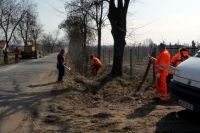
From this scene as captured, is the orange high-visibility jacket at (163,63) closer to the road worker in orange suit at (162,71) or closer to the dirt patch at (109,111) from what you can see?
the road worker in orange suit at (162,71)

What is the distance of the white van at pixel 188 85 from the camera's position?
26.5 feet

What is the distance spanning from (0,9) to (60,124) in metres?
42.6

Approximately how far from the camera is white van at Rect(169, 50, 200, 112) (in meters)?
8.06

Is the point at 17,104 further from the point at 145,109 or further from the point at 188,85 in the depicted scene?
the point at 188,85

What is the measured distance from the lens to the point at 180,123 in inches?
351

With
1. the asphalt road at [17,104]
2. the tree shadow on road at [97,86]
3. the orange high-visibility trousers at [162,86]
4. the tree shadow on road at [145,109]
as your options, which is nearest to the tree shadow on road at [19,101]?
the asphalt road at [17,104]

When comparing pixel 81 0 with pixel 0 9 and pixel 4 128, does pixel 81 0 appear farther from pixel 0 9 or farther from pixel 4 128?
pixel 4 128

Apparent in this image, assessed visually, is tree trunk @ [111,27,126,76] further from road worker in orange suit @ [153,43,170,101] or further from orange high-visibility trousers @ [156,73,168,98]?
orange high-visibility trousers @ [156,73,168,98]

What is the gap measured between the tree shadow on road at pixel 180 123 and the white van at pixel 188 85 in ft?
1.55

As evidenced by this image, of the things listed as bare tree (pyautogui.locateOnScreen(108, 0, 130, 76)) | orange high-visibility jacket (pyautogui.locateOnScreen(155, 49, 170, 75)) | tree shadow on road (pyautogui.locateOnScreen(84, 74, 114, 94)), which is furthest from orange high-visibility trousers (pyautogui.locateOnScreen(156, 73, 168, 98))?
bare tree (pyautogui.locateOnScreen(108, 0, 130, 76))

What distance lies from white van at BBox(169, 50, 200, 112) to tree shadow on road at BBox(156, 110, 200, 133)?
472 mm

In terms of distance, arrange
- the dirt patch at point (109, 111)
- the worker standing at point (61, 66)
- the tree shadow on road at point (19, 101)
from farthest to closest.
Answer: the worker standing at point (61, 66), the tree shadow on road at point (19, 101), the dirt patch at point (109, 111)

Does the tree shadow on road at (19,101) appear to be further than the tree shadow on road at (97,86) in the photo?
No

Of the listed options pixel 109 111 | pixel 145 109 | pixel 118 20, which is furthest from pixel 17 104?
pixel 118 20
